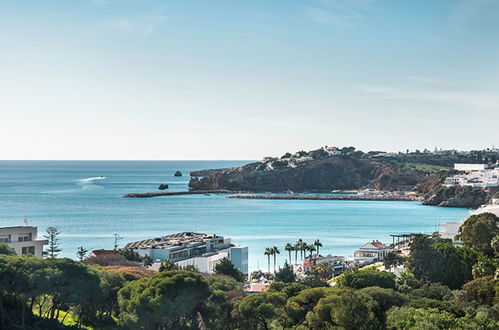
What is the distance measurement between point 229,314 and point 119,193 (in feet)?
441

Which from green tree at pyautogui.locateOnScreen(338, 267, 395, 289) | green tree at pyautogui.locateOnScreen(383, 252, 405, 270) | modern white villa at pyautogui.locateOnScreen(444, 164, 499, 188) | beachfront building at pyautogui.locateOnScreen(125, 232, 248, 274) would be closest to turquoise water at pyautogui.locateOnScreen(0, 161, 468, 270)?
beachfront building at pyautogui.locateOnScreen(125, 232, 248, 274)

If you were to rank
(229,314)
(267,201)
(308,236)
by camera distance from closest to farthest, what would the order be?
1. (229,314)
2. (308,236)
3. (267,201)

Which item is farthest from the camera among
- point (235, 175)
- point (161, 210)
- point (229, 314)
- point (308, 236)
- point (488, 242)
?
point (235, 175)

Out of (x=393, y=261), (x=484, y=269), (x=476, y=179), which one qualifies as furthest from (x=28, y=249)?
(x=476, y=179)

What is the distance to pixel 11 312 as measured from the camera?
23094mm

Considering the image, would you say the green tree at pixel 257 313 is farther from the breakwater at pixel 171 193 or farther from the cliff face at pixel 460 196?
the breakwater at pixel 171 193

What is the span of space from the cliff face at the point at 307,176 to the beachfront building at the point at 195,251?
123995mm

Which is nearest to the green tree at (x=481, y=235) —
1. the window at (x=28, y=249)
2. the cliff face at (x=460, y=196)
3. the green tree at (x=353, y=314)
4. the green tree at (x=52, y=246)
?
the green tree at (x=353, y=314)

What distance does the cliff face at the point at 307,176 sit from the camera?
578 feet

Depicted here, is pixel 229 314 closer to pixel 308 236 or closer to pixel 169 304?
pixel 169 304

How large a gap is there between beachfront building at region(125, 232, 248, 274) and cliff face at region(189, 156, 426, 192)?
123995 millimetres

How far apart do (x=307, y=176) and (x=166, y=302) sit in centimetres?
15990

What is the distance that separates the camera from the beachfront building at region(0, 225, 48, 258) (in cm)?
3519

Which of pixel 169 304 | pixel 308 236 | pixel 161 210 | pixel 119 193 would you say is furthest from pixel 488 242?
pixel 119 193
